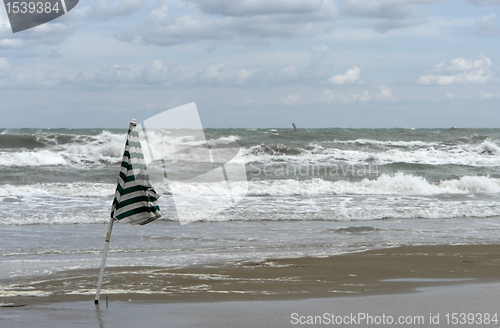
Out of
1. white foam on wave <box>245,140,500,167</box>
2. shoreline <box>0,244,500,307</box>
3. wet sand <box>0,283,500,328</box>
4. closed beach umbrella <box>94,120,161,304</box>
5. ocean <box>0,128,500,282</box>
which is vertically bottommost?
ocean <box>0,128,500,282</box>

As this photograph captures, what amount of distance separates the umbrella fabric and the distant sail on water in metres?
0.96

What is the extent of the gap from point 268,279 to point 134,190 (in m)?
2.17

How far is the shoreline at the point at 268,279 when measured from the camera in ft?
17.0

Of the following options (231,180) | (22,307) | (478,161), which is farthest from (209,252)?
(478,161)

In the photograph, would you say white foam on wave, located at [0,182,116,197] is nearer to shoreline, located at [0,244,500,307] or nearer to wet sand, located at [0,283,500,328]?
shoreline, located at [0,244,500,307]

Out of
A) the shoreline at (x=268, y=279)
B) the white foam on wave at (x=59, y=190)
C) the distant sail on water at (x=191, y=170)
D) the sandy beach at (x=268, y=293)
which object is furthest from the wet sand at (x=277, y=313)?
the white foam on wave at (x=59, y=190)

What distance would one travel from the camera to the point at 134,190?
14.8 feet

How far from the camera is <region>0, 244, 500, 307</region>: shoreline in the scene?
17.0 feet

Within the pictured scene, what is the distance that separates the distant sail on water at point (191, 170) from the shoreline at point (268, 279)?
5.68 ft

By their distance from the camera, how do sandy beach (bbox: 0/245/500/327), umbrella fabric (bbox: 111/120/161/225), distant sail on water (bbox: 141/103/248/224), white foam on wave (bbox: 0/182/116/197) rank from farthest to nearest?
1. white foam on wave (bbox: 0/182/116/197)
2. distant sail on water (bbox: 141/103/248/224)
3. umbrella fabric (bbox: 111/120/161/225)
4. sandy beach (bbox: 0/245/500/327)

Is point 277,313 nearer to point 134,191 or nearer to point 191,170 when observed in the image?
point 134,191

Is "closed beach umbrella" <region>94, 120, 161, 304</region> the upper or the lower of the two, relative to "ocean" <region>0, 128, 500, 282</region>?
upper

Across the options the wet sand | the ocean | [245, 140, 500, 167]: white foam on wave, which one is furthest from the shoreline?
[245, 140, 500, 167]: white foam on wave

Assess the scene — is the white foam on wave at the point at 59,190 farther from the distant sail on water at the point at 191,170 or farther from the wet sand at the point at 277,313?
the wet sand at the point at 277,313
